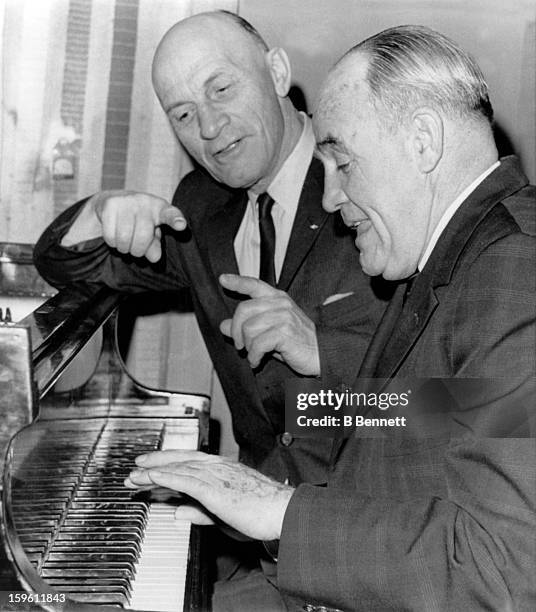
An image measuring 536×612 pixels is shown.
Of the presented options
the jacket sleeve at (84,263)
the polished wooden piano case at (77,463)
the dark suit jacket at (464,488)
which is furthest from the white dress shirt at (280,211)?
the dark suit jacket at (464,488)

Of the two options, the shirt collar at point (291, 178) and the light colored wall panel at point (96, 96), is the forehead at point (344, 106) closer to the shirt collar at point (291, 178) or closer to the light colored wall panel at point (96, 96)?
the shirt collar at point (291, 178)

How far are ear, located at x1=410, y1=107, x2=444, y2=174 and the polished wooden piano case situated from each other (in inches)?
18.8

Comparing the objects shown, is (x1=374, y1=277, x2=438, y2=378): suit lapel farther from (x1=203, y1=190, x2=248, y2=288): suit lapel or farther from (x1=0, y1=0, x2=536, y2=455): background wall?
(x1=0, y1=0, x2=536, y2=455): background wall

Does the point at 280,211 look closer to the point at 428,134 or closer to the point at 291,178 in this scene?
the point at 291,178

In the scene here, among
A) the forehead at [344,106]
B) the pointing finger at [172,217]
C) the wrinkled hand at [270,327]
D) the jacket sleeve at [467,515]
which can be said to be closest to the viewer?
the jacket sleeve at [467,515]

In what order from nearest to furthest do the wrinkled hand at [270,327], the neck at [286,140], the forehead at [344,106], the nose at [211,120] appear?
the forehead at [344,106], the wrinkled hand at [270,327], the nose at [211,120], the neck at [286,140]

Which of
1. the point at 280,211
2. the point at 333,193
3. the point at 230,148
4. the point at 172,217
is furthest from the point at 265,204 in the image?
the point at 333,193

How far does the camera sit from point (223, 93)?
Answer: 5.40ft

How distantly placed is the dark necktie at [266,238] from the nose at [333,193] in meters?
0.56

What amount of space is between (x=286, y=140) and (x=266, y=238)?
8.6 inches

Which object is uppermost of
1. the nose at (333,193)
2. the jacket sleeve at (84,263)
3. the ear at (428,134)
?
the ear at (428,134)

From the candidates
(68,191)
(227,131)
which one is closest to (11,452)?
(227,131)

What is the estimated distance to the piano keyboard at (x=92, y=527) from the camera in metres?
0.93

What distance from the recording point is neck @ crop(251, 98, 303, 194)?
1.73m
